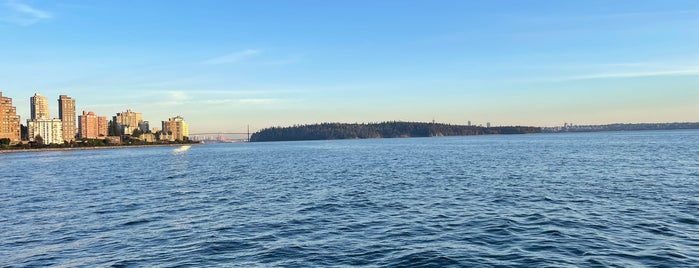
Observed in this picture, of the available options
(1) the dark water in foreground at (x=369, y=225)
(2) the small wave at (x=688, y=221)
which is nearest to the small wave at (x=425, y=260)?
(1) the dark water in foreground at (x=369, y=225)

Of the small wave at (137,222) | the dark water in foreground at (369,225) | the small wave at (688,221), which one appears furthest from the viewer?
the small wave at (137,222)

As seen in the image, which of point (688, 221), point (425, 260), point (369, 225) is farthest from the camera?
point (369, 225)

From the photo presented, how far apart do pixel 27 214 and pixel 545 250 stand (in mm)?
36743

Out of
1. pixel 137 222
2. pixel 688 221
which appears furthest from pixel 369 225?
pixel 688 221

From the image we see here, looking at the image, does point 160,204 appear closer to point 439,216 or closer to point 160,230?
point 160,230

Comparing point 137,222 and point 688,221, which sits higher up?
point 688,221

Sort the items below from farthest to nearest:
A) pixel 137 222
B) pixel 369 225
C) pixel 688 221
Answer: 1. pixel 137 222
2. pixel 369 225
3. pixel 688 221

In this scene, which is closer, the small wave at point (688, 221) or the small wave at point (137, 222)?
the small wave at point (688, 221)

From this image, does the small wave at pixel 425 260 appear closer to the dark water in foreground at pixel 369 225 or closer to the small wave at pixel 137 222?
the dark water in foreground at pixel 369 225

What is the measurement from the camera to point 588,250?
22109 mm

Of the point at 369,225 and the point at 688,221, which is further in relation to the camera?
the point at 369,225

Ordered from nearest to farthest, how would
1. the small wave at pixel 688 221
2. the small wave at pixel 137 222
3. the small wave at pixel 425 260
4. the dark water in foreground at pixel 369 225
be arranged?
the small wave at pixel 425 260 < the dark water in foreground at pixel 369 225 < the small wave at pixel 688 221 < the small wave at pixel 137 222

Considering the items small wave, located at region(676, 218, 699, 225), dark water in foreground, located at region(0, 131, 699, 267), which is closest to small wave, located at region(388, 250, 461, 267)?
dark water in foreground, located at region(0, 131, 699, 267)

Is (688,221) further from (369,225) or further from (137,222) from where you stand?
(137,222)
